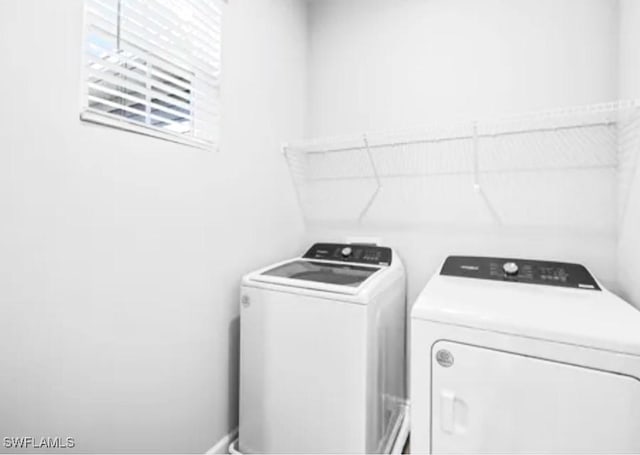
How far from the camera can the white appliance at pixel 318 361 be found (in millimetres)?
1308

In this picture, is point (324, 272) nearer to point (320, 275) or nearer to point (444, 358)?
point (320, 275)

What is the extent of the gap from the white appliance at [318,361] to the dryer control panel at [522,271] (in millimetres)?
378

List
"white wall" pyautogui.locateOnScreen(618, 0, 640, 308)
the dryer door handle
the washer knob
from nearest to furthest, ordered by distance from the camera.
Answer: the dryer door handle → "white wall" pyautogui.locateOnScreen(618, 0, 640, 308) → the washer knob

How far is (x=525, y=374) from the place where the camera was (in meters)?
0.93

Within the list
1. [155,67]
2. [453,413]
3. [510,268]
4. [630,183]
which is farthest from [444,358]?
[155,67]

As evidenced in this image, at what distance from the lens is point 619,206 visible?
146 cm

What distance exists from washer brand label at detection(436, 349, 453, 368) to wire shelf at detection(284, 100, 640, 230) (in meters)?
1.02

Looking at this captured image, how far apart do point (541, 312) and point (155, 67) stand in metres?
1.76

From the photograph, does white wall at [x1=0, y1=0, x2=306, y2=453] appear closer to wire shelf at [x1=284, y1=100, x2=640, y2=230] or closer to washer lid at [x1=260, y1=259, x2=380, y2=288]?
washer lid at [x1=260, y1=259, x2=380, y2=288]

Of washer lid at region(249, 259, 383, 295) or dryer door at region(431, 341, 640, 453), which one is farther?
washer lid at region(249, 259, 383, 295)

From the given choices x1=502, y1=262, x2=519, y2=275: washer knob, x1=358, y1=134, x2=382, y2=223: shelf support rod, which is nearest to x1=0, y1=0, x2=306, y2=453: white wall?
x1=358, y1=134, x2=382, y2=223: shelf support rod

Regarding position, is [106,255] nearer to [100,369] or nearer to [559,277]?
[100,369]

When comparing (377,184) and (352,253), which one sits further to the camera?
(377,184)

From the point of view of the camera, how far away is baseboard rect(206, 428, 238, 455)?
1.56 m
